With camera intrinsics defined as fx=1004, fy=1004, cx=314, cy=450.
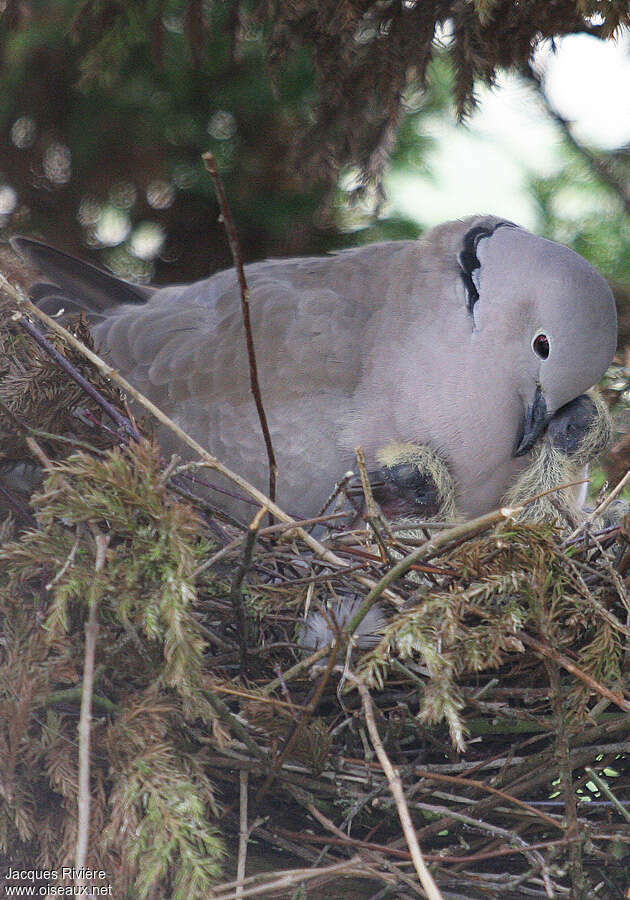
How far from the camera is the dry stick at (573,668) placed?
1486 millimetres

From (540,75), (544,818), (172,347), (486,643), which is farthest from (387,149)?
(544,818)

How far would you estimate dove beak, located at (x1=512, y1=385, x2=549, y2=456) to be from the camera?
2.28 meters

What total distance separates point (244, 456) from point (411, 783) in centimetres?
91

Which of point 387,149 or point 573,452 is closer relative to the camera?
point 573,452

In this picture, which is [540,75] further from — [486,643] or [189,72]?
[486,643]

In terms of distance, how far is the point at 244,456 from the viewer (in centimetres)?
234

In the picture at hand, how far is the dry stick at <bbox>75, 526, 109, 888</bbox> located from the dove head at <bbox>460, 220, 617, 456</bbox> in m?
1.17

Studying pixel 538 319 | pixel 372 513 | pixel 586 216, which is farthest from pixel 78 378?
pixel 586 216

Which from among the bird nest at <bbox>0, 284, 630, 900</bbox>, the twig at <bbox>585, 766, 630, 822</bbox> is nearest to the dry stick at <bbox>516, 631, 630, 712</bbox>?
the bird nest at <bbox>0, 284, 630, 900</bbox>

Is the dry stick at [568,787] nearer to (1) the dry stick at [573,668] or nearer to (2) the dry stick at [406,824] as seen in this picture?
(1) the dry stick at [573,668]

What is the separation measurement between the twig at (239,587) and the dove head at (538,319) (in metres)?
0.93

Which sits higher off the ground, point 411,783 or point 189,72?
point 189,72

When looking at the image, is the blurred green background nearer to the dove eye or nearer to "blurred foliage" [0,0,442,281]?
"blurred foliage" [0,0,442,281]

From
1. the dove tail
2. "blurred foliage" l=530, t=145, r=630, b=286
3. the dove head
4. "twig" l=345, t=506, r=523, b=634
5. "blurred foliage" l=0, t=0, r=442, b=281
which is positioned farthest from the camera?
"blurred foliage" l=530, t=145, r=630, b=286
